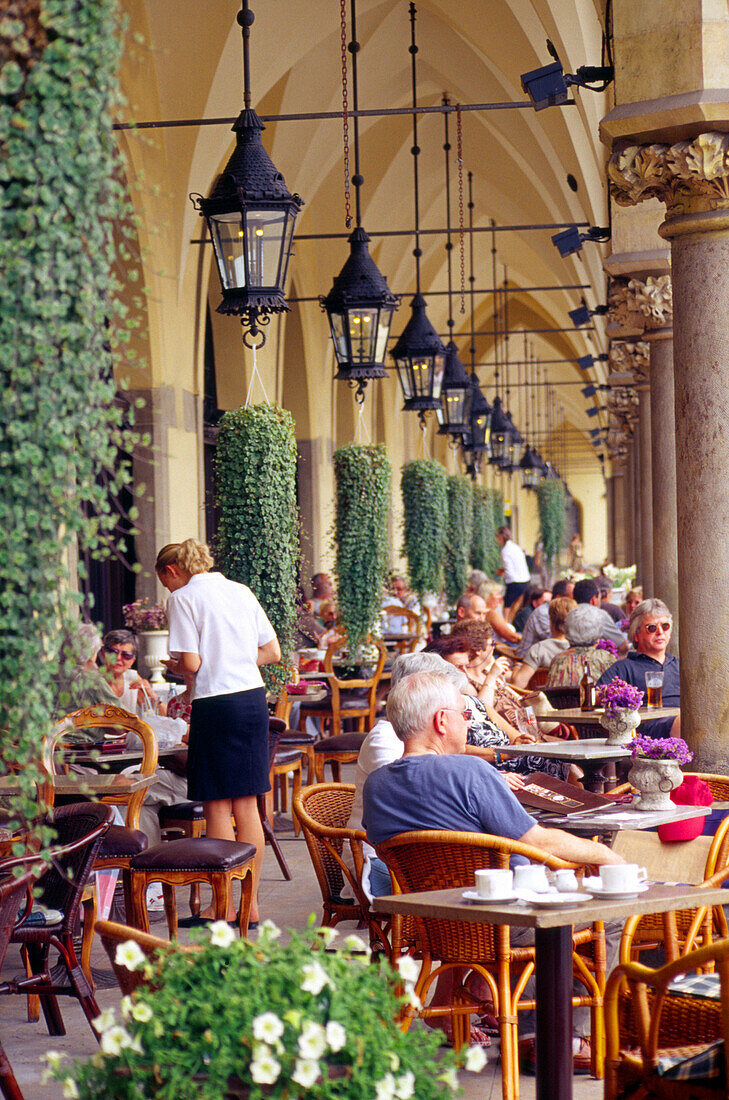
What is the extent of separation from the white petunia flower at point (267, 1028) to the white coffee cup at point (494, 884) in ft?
3.57

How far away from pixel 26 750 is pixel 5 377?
1.78ft

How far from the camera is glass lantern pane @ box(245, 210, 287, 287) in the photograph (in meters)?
5.24

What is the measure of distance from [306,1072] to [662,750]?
2433 millimetres

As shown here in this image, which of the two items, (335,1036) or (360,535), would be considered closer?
(335,1036)

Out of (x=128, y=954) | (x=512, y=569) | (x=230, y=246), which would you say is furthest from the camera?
(x=512, y=569)

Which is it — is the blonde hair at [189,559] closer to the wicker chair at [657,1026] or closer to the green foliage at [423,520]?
the wicker chair at [657,1026]

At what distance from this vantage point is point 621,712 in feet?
17.1

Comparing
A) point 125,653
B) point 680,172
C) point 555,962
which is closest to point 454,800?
point 555,962

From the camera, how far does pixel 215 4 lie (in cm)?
968

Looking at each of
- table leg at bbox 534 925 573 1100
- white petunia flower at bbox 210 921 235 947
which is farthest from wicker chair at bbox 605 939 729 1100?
white petunia flower at bbox 210 921 235 947

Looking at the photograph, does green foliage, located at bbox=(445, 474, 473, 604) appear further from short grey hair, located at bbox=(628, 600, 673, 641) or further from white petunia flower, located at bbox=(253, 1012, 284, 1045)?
white petunia flower, located at bbox=(253, 1012, 284, 1045)

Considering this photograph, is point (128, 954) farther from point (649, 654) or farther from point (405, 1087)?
point (649, 654)

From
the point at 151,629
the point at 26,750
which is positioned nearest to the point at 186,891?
the point at 151,629

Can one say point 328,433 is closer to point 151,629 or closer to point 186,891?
point 151,629
